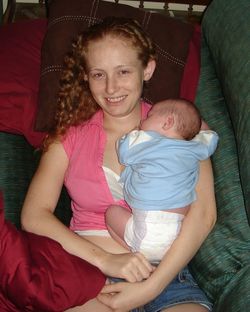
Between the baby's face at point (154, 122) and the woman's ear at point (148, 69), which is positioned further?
the woman's ear at point (148, 69)

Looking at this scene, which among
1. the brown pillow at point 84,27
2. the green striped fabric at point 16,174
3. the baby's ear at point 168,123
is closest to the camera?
the baby's ear at point 168,123

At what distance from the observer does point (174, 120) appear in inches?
58.9

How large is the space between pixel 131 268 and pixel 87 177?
1.16ft

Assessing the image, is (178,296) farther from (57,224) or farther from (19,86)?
(19,86)

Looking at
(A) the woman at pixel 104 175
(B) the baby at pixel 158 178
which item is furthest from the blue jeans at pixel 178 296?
(B) the baby at pixel 158 178

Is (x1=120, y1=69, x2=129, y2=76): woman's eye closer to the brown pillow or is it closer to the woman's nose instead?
the woman's nose

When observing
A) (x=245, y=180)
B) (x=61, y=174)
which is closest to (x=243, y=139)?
(x=245, y=180)

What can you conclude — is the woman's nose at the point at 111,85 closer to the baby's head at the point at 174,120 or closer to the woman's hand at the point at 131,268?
the baby's head at the point at 174,120

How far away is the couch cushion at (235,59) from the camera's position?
4.81 ft

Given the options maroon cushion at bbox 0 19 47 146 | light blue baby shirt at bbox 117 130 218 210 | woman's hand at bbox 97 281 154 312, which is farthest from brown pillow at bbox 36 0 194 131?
woman's hand at bbox 97 281 154 312

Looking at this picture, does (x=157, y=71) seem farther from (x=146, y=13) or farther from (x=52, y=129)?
(x=52, y=129)

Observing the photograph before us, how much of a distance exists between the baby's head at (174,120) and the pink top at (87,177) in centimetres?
20

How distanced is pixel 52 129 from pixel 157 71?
47cm

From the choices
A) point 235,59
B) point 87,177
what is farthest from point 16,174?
point 235,59
